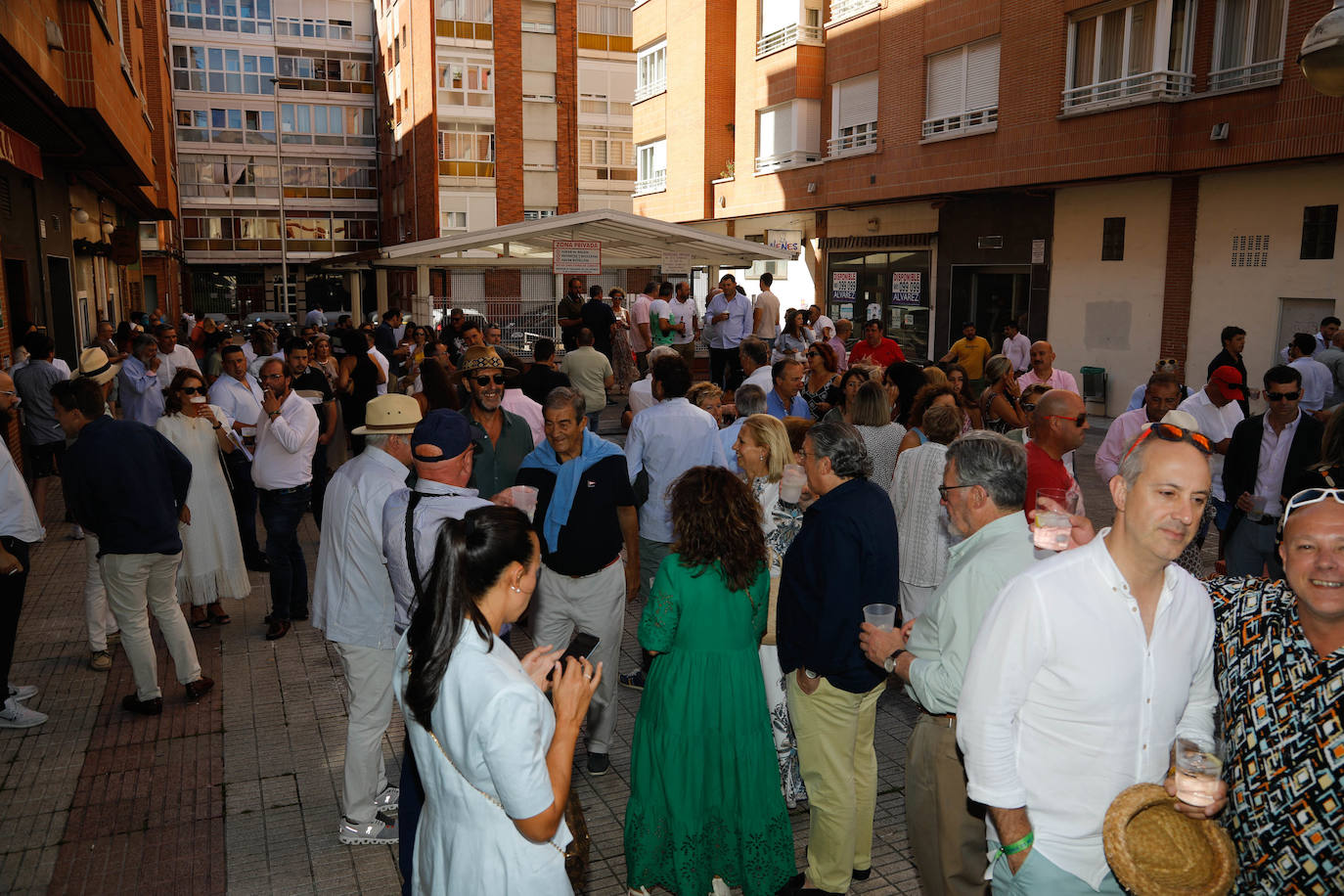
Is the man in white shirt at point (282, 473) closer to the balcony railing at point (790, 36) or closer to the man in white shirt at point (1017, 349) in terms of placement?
the man in white shirt at point (1017, 349)

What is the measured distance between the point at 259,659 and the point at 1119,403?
16.8m

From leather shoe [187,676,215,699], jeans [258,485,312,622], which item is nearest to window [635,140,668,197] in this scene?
jeans [258,485,312,622]

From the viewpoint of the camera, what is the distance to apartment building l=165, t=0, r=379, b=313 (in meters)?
54.9

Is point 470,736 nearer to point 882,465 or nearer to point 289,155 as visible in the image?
point 882,465

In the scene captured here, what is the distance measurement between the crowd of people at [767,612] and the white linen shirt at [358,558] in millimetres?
18

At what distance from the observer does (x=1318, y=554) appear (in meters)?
2.54

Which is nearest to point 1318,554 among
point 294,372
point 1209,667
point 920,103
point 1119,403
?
point 1209,667

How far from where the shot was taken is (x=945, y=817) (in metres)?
3.33

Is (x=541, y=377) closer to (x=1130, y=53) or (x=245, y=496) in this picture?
(x=245, y=496)

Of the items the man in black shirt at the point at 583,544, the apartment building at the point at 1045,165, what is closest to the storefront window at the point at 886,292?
the apartment building at the point at 1045,165

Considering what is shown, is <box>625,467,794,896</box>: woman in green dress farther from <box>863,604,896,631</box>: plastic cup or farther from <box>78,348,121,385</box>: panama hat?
<box>78,348,121,385</box>: panama hat

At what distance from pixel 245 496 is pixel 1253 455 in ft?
25.5

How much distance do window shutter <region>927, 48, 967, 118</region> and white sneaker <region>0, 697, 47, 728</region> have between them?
66.5 ft

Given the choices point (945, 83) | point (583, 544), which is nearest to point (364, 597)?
point (583, 544)
